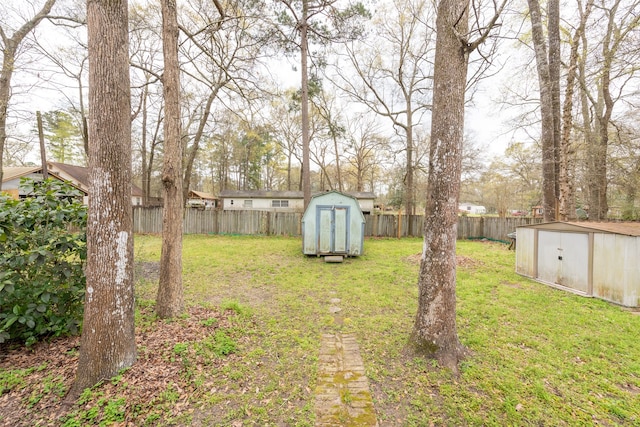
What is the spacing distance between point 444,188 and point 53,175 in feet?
71.6

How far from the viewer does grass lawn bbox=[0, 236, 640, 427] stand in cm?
203

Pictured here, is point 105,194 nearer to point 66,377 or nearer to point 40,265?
point 40,265

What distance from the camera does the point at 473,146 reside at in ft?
53.0

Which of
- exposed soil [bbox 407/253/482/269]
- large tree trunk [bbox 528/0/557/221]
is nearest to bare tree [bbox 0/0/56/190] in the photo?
exposed soil [bbox 407/253/482/269]

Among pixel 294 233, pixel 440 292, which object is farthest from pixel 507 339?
pixel 294 233

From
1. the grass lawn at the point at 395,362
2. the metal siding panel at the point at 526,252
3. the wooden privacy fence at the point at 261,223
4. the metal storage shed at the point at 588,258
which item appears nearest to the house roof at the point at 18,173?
the wooden privacy fence at the point at 261,223

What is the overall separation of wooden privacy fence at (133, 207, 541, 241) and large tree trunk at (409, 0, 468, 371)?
10564 mm

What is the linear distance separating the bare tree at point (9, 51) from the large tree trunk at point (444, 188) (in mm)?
12454

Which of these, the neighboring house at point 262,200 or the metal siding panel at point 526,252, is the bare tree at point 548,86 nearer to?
the metal siding panel at point 526,252

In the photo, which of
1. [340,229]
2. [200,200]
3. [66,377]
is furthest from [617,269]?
[200,200]

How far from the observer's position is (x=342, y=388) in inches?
93.0

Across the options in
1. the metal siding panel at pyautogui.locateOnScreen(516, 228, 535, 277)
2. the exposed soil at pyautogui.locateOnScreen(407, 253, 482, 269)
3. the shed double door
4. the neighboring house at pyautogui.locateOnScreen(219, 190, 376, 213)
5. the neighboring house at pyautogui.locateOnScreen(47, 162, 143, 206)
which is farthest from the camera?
the neighboring house at pyautogui.locateOnScreen(219, 190, 376, 213)

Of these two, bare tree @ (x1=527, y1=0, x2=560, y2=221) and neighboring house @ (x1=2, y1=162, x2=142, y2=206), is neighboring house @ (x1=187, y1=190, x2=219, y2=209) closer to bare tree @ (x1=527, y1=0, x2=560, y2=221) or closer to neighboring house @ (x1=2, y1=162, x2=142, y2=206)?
neighboring house @ (x1=2, y1=162, x2=142, y2=206)

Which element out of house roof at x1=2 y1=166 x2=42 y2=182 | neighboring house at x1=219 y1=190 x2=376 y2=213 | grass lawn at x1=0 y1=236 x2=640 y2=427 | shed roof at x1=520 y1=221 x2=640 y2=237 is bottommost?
grass lawn at x1=0 y1=236 x2=640 y2=427
